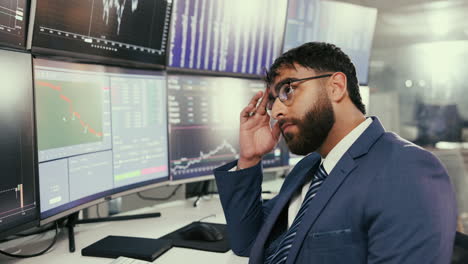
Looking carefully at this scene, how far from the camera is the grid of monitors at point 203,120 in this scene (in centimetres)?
170

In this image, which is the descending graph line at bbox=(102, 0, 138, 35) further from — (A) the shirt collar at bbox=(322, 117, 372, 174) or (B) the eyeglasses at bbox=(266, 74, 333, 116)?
(A) the shirt collar at bbox=(322, 117, 372, 174)

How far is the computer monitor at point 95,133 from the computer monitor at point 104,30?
52 millimetres

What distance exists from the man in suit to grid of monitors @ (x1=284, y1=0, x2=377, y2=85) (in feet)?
3.60

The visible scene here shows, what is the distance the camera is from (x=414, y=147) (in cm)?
89

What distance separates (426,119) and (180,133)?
7.15 ft

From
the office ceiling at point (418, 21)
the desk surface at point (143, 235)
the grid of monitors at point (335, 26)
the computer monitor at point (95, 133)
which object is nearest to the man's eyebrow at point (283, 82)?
the desk surface at point (143, 235)

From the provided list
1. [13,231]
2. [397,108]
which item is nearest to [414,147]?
[13,231]

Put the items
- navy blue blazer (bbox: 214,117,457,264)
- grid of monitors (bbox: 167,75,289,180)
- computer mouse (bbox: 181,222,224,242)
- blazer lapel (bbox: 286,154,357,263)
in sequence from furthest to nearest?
1. grid of monitors (bbox: 167,75,289,180)
2. computer mouse (bbox: 181,222,224,242)
3. blazer lapel (bbox: 286,154,357,263)
4. navy blue blazer (bbox: 214,117,457,264)

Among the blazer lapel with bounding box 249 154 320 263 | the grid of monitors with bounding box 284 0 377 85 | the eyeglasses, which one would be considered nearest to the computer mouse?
the blazer lapel with bounding box 249 154 320 263

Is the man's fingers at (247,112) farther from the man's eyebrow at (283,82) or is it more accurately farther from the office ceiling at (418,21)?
the office ceiling at (418,21)

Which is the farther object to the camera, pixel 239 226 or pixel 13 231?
pixel 239 226

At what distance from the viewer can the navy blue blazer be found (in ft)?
2.53

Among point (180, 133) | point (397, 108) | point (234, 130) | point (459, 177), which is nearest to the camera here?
point (180, 133)

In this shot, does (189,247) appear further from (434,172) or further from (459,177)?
(459,177)
